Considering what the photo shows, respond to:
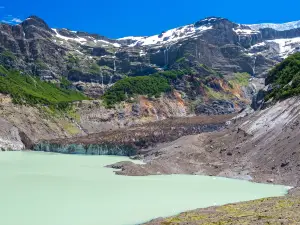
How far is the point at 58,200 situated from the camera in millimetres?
39188

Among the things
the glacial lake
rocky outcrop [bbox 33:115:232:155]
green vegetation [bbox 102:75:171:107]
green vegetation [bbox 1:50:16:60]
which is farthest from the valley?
the glacial lake

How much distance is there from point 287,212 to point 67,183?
31.0 metres

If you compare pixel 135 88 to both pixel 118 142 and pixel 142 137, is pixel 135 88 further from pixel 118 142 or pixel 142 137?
pixel 118 142

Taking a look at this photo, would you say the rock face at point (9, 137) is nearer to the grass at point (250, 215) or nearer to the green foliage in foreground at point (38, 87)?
the green foliage in foreground at point (38, 87)

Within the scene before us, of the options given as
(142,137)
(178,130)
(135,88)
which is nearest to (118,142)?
(142,137)

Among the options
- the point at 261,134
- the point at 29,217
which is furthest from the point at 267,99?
the point at 29,217

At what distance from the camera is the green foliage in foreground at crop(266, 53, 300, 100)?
77900 millimetres

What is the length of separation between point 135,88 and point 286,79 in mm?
83893

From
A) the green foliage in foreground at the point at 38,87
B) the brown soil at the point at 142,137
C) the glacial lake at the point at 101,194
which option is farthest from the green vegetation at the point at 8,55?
the glacial lake at the point at 101,194

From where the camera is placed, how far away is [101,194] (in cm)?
4344

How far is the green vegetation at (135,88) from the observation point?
500 feet

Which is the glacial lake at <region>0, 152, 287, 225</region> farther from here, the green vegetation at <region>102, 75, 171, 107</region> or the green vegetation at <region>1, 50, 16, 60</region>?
the green vegetation at <region>1, 50, 16, 60</region>

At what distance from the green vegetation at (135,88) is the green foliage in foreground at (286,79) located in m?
63.3

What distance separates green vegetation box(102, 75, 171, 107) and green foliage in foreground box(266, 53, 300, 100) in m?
63.3
